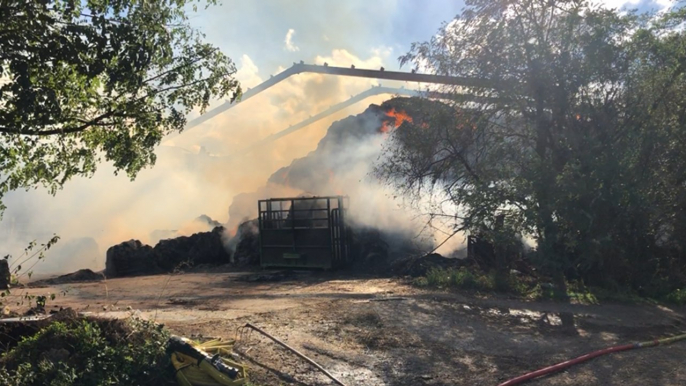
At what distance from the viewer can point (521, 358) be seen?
7461mm

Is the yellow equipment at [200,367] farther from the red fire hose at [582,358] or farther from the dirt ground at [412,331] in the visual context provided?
the red fire hose at [582,358]

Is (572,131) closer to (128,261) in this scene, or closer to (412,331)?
(412,331)

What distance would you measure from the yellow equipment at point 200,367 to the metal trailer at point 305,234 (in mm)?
12000

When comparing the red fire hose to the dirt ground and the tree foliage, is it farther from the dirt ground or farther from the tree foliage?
the tree foliage

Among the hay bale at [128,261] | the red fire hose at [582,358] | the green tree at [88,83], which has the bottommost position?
the red fire hose at [582,358]

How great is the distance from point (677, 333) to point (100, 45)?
10.2 meters

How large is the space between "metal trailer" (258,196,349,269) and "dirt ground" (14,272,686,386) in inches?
176

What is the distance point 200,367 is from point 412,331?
3.90m

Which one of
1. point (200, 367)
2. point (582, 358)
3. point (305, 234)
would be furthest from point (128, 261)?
point (582, 358)

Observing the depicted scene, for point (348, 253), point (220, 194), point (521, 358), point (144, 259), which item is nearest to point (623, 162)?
point (521, 358)

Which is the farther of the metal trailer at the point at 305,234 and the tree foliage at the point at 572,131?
the metal trailer at the point at 305,234

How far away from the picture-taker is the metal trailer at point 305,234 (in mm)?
18016

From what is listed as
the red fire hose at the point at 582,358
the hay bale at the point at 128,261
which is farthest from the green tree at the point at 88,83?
the hay bale at the point at 128,261

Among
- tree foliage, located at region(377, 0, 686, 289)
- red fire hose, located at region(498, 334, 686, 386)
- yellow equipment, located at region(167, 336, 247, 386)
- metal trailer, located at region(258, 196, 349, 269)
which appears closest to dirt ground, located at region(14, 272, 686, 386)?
red fire hose, located at region(498, 334, 686, 386)
